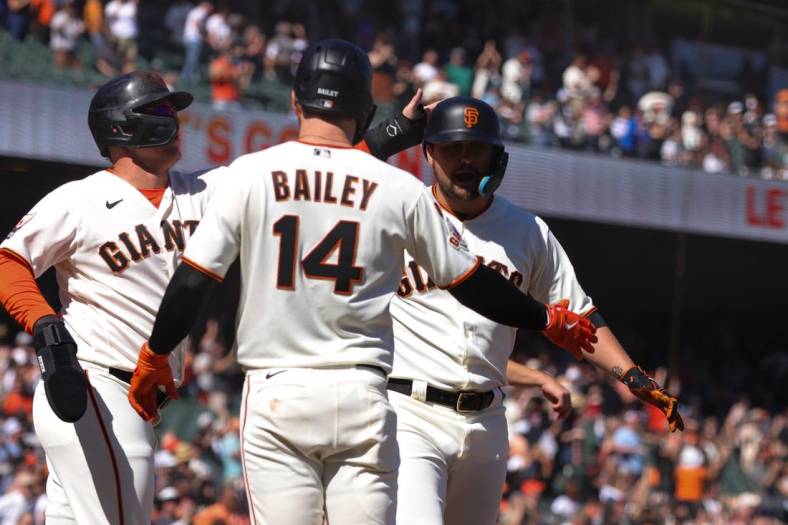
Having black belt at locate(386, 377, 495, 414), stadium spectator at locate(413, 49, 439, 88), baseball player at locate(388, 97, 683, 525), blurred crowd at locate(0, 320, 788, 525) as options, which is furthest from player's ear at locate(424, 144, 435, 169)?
stadium spectator at locate(413, 49, 439, 88)

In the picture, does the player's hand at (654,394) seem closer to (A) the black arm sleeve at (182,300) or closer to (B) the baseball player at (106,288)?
(B) the baseball player at (106,288)

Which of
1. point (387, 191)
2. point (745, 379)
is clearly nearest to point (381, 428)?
point (387, 191)

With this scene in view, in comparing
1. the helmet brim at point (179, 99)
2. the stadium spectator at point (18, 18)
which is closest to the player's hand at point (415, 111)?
the helmet brim at point (179, 99)

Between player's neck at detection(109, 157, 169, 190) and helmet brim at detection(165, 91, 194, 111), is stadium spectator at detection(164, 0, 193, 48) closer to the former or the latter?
helmet brim at detection(165, 91, 194, 111)

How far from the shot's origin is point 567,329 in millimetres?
4340

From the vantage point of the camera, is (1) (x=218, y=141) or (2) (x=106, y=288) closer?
(2) (x=106, y=288)

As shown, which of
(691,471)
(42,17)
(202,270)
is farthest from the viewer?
(42,17)

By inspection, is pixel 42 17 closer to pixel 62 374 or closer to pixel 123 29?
pixel 123 29

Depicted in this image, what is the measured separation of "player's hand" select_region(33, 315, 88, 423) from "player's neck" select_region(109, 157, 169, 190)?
0.68 metres

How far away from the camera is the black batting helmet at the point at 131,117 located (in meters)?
4.79

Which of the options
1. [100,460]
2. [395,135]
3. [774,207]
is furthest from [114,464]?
[774,207]

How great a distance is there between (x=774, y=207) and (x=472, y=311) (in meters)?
14.7

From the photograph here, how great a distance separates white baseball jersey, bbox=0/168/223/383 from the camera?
457cm

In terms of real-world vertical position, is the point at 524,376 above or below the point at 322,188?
below
